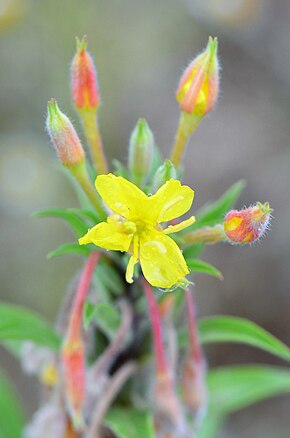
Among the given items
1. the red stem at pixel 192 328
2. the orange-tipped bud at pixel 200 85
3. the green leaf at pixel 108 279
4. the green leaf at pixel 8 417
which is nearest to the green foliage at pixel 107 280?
the green leaf at pixel 108 279

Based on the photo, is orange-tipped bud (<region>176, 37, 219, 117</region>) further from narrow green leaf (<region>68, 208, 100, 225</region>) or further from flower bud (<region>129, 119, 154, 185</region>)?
narrow green leaf (<region>68, 208, 100, 225</region>)

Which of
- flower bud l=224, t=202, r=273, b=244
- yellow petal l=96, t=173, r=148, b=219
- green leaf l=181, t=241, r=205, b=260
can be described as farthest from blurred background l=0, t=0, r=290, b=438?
yellow petal l=96, t=173, r=148, b=219

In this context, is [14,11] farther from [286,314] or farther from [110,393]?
[110,393]

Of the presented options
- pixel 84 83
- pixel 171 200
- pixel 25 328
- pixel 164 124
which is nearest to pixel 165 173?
pixel 171 200

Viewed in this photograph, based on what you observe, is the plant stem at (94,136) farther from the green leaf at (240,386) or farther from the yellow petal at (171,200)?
the green leaf at (240,386)

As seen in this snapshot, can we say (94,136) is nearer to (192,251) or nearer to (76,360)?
(192,251)

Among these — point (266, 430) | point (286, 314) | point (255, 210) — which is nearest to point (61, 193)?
point (286, 314)
